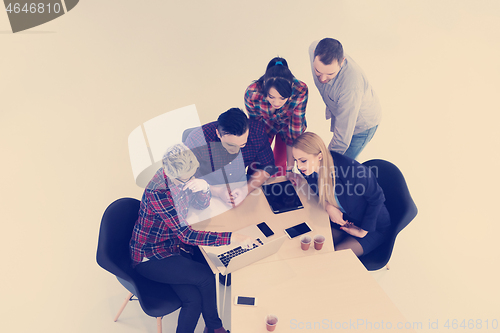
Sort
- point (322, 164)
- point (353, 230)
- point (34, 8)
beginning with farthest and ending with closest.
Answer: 1. point (34, 8)
2. point (353, 230)
3. point (322, 164)

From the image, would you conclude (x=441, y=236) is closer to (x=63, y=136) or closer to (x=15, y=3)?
(x=63, y=136)

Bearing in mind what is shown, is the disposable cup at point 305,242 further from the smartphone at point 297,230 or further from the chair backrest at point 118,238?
the chair backrest at point 118,238

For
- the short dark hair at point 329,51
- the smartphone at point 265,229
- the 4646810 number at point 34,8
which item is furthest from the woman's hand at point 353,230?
the 4646810 number at point 34,8

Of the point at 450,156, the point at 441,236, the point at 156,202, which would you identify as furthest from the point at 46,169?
the point at 450,156

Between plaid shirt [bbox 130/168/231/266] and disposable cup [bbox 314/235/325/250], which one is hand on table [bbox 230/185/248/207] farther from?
disposable cup [bbox 314/235/325/250]

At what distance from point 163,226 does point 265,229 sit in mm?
668

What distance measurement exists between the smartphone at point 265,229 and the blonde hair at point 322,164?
17.3 inches

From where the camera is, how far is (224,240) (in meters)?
2.14

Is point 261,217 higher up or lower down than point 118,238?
lower down

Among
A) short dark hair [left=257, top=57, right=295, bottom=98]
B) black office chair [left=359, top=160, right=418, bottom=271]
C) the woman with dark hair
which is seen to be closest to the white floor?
black office chair [left=359, top=160, right=418, bottom=271]

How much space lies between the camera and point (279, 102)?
103 inches

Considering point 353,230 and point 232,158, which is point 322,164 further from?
point 232,158

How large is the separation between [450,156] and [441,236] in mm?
1287

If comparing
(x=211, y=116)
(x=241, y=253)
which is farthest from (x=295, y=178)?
(x=211, y=116)
